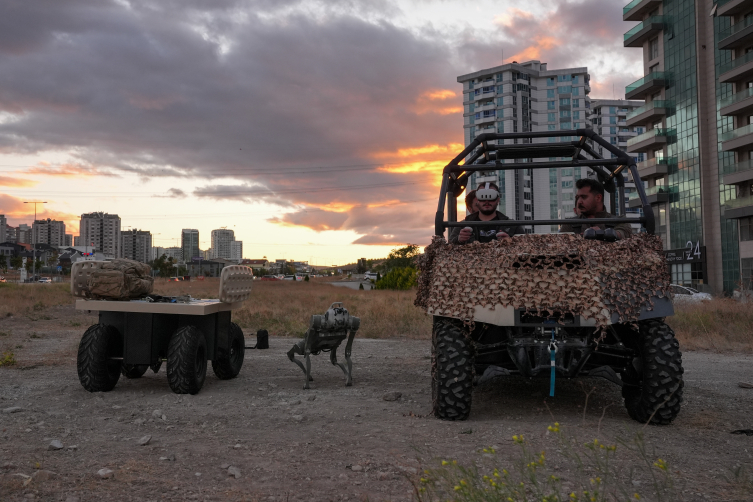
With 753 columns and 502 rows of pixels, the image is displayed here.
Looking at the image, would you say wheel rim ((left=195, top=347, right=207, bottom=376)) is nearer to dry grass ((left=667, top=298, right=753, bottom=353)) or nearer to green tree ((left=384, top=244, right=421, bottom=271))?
dry grass ((left=667, top=298, right=753, bottom=353))

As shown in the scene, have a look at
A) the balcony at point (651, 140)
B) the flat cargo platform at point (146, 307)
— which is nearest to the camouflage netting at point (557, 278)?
the flat cargo platform at point (146, 307)

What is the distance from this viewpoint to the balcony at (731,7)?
4312cm

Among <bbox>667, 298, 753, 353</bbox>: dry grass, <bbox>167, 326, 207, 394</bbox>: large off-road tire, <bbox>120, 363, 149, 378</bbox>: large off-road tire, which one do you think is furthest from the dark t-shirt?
<bbox>667, 298, 753, 353</bbox>: dry grass

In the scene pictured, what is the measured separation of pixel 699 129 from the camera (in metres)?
49.2

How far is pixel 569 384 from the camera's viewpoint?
7527mm

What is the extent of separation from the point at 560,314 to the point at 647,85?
55240 millimetres

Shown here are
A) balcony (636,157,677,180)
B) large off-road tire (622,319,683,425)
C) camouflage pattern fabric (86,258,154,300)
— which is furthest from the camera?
balcony (636,157,677,180)

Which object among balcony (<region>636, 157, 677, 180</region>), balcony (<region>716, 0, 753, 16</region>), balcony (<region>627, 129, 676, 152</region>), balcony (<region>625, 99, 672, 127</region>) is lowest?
balcony (<region>636, 157, 677, 180</region>)

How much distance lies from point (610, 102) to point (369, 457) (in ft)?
431

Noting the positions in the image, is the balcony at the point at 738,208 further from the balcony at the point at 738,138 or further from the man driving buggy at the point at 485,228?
the man driving buggy at the point at 485,228

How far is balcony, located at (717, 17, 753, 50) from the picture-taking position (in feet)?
A: 139

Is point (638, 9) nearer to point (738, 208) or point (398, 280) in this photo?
point (738, 208)

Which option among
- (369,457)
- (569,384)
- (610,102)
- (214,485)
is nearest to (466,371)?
(369,457)

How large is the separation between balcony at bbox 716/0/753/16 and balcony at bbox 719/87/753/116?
5.64 m
